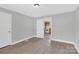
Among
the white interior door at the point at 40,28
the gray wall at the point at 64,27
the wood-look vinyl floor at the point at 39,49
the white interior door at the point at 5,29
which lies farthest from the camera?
the white interior door at the point at 40,28

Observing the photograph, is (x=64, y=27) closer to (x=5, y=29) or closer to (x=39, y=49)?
(x=39, y=49)

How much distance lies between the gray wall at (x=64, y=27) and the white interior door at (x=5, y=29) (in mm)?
3025

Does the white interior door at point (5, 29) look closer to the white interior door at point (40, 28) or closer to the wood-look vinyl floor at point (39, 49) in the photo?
the wood-look vinyl floor at point (39, 49)

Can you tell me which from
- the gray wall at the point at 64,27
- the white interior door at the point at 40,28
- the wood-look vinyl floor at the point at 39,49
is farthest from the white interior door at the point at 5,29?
the white interior door at the point at 40,28

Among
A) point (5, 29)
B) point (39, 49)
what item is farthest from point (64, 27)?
point (5, 29)

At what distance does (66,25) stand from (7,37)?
3.22 metres

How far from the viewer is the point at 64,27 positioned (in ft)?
20.0

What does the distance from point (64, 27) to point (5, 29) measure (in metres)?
3.24

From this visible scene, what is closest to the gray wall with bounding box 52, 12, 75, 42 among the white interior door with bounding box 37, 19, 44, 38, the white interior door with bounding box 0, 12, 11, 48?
the white interior door with bounding box 37, 19, 44, 38

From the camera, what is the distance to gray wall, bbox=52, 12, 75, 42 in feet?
18.4

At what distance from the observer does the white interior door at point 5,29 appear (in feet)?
14.8

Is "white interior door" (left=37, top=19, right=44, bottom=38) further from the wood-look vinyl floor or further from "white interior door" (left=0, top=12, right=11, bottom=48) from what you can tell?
"white interior door" (left=0, top=12, right=11, bottom=48)

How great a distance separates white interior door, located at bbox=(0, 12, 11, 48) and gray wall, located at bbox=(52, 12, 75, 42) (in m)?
3.02
